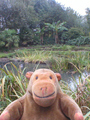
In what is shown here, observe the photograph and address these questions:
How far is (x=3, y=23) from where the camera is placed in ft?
49.5

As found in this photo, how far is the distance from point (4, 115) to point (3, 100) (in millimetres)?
1058

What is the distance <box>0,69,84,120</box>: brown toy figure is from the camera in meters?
0.61

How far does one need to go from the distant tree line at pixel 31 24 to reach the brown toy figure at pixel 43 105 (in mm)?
12418

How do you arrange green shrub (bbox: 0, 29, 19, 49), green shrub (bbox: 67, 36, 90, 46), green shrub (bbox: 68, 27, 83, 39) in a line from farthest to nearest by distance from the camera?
green shrub (bbox: 68, 27, 83, 39) → green shrub (bbox: 67, 36, 90, 46) → green shrub (bbox: 0, 29, 19, 49)

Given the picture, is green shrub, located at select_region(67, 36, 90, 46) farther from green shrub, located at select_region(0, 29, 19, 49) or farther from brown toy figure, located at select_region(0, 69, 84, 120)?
brown toy figure, located at select_region(0, 69, 84, 120)

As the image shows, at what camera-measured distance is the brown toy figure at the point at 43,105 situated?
611 millimetres

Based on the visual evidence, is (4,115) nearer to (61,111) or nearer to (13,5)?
(61,111)

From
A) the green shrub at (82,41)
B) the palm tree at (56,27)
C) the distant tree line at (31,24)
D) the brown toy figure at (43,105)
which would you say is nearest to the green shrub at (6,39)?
the distant tree line at (31,24)

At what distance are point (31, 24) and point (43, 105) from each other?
17510 mm

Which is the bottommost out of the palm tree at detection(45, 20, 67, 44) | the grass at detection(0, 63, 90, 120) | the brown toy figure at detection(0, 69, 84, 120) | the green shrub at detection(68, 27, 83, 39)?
the grass at detection(0, 63, 90, 120)

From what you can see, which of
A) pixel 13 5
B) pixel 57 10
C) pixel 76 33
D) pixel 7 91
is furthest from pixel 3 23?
pixel 7 91

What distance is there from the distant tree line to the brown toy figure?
40.7 feet

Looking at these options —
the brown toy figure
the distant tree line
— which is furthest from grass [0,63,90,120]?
the distant tree line

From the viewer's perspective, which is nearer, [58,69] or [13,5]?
[58,69]
